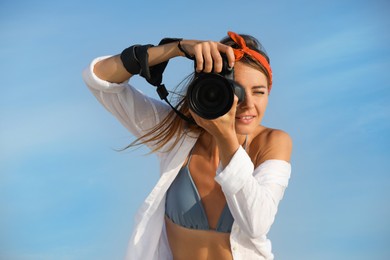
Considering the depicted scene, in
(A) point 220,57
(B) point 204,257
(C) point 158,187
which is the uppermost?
(A) point 220,57

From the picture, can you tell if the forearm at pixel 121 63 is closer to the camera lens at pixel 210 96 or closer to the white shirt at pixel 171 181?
the white shirt at pixel 171 181

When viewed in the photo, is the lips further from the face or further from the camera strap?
the camera strap

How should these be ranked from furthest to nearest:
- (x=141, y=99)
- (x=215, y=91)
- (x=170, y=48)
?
(x=141, y=99) → (x=170, y=48) → (x=215, y=91)

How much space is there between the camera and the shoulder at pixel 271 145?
3.07m

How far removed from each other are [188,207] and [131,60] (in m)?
0.69

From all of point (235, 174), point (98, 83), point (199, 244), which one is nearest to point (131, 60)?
point (98, 83)

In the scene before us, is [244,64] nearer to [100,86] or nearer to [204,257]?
[100,86]

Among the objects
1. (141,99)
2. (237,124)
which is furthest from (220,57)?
(141,99)

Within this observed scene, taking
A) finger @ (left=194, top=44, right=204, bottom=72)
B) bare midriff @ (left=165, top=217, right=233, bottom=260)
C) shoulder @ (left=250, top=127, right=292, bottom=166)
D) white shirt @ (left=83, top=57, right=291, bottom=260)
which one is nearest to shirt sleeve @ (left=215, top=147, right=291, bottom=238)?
white shirt @ (left=83, top=57, right=291, bottom=260)

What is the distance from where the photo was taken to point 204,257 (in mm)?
3115

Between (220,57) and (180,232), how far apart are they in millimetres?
848

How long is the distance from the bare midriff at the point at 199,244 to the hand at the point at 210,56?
2.46 ft

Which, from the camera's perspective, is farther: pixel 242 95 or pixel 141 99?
pixel 141 99

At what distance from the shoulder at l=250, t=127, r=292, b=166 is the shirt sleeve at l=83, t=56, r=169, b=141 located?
45 cm
